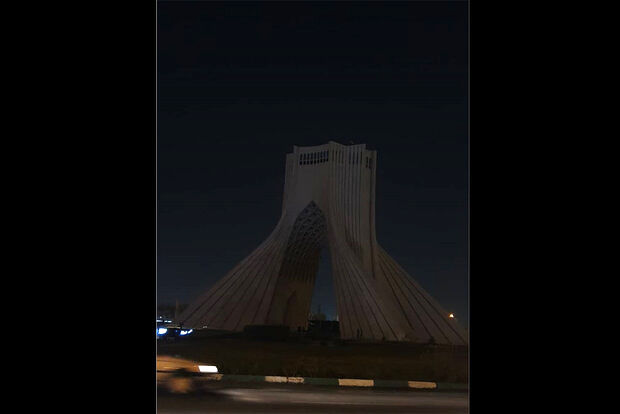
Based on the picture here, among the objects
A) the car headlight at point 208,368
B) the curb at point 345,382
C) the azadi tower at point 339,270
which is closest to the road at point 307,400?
the curb at point 345,382

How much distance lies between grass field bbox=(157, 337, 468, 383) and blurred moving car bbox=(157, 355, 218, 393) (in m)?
0.25

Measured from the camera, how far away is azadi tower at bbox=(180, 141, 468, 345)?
13.7m

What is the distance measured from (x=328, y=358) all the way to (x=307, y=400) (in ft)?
13.6

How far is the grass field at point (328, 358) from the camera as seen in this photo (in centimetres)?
775

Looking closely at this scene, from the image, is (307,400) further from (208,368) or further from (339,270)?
(339,270)

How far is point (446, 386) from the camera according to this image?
682 centimetres

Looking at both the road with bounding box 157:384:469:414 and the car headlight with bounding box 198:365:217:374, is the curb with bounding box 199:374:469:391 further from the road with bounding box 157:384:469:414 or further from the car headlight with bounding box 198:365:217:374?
the car headlight with bounding box 198:365:217:374

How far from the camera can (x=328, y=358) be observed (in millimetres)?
9430

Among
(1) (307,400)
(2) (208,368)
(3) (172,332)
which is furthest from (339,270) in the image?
(1) (307,400)

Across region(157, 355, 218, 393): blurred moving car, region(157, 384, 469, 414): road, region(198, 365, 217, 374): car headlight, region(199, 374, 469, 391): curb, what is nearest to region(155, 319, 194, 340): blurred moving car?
region(157, 355, 218, 393): blurred moving car
